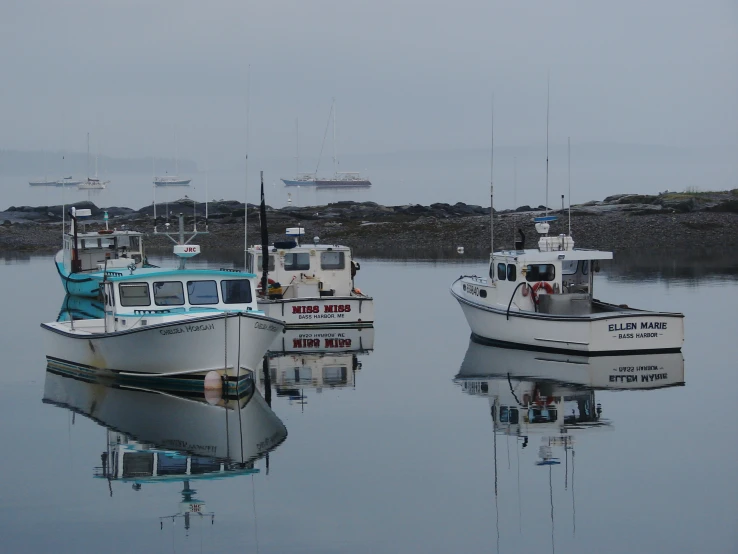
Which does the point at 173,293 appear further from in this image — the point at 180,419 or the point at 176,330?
the point at 180,419

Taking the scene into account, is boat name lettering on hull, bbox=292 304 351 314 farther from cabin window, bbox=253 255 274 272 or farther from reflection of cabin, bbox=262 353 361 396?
reflection of cabin, bbox=262 353 361 396

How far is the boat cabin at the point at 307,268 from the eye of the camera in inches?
1292

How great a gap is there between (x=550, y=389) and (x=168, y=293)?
7.69 m

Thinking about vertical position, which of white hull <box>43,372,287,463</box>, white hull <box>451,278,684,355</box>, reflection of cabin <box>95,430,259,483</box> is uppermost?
white hull <box>451,278,684,355</box>

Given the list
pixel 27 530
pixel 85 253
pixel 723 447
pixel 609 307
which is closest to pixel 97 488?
pixel 27 530

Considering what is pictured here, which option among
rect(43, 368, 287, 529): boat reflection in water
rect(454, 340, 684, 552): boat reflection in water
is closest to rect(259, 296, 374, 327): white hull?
rect(454, 340, 684, 552): boat reflection in water

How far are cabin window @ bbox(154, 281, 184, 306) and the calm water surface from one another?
2022 mm

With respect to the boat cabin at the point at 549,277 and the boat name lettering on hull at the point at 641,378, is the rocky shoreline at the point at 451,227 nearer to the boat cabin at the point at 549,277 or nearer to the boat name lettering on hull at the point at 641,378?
the boat cabin at the point at 549,277

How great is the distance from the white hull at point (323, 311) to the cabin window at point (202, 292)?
7.66 m

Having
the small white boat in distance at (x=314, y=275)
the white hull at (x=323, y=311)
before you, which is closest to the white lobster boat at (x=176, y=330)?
the white hull at (x=323, y=311)

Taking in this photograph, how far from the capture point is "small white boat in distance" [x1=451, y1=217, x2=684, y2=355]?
83.4 ft

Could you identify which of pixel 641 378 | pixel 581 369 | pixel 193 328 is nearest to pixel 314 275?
pixel 581 369

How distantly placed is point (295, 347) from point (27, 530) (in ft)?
49.5

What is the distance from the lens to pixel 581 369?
79.8 ft
